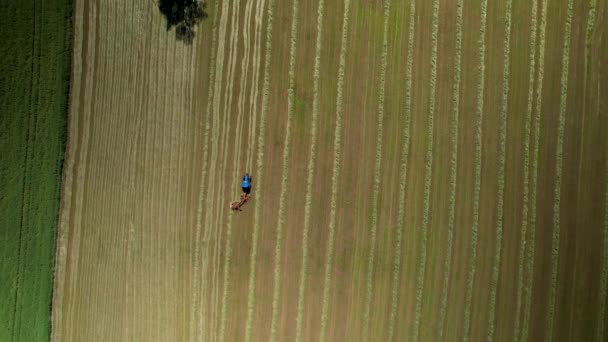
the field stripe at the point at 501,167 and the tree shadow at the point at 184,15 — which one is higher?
the tree shadow at the point at 184,15

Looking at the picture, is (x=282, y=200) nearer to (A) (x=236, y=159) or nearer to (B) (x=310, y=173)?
(B) (x=310, y=173)

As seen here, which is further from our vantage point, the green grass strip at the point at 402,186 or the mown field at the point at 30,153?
the green grass strip at the point at 402,186

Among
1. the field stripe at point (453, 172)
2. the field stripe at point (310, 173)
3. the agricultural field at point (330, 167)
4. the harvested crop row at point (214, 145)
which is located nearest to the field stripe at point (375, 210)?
the agricultural field at point (330, 167)

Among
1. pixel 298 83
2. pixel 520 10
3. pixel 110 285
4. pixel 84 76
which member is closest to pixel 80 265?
pixel 110 285

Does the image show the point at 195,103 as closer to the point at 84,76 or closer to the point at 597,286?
the point at 84,76

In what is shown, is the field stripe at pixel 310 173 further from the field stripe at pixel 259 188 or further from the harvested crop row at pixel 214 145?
the harvested crop row at pixel 214 145

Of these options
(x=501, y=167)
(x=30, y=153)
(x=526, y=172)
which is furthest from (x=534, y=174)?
(x=30, y=153)

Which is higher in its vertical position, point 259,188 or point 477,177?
point 477,177

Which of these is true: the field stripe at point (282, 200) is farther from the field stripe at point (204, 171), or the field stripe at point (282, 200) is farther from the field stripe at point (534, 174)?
the field stripe at point (534, 174)
